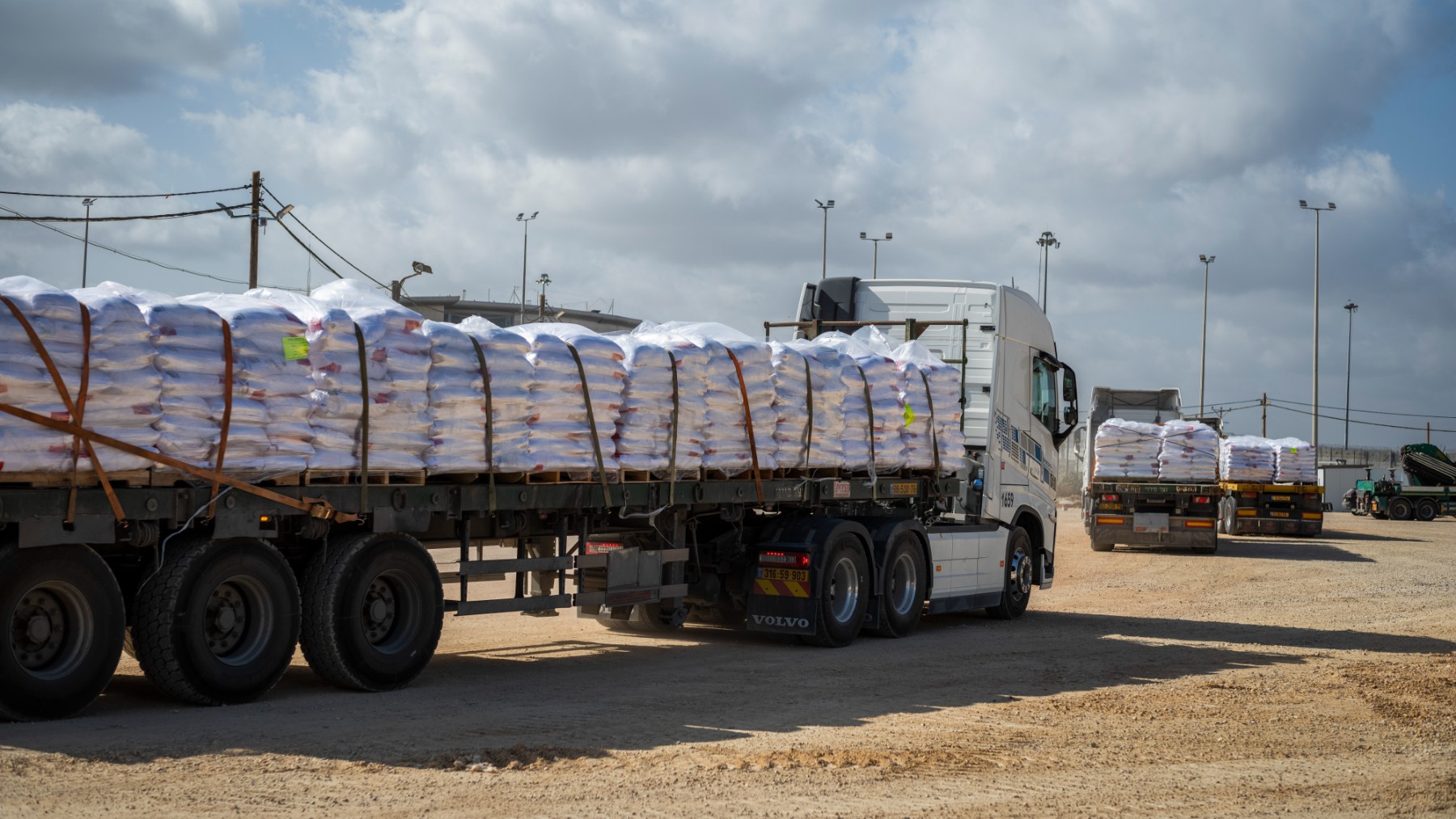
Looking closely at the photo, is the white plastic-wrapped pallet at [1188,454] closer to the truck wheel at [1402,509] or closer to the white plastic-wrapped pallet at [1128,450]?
the white plastic-wrapped pallet at [1128,450]

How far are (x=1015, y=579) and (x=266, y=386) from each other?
10288 mm

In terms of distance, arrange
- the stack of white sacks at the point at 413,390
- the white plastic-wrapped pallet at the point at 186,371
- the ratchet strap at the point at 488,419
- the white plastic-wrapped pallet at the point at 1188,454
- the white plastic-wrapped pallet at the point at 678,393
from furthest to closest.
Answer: the white plastic-wrapped pallet at the point at 1188,454 < the white plastic-wrapped pallet at the point at 678,393 < the ratchet strap at the point at 488,419 < the white plastic-wrapped pallet at the point at 186,371 < the stack of white sacks at the point at 413,390

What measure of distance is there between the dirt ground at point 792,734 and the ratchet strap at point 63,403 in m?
1.35

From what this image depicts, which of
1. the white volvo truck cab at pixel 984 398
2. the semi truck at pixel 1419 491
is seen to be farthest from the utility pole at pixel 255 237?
the semi truck at pixel 1419 491

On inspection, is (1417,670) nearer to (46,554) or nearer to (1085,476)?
(46,554)

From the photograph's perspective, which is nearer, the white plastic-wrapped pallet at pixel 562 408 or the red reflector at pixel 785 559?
the white plastic-wrapped pallet at pixel 562 408

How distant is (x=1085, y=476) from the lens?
30.8m

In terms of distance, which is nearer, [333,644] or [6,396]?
[6,396]

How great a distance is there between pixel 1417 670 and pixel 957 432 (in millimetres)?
5137

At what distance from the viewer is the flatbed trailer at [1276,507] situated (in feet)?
113

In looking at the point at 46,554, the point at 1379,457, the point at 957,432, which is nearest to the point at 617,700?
the point at 46,554

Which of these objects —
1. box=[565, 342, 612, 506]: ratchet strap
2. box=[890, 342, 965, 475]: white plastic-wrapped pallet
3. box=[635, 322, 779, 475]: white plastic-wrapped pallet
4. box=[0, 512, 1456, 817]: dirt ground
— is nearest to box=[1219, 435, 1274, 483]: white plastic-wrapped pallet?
box=[0, 512, 1456, 817]: dirt ground

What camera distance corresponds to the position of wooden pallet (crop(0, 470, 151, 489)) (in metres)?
7.56

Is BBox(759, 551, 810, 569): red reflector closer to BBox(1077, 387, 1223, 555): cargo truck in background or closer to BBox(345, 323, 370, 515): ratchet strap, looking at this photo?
BBox(345, 323, 370, 515): ratchet strap
